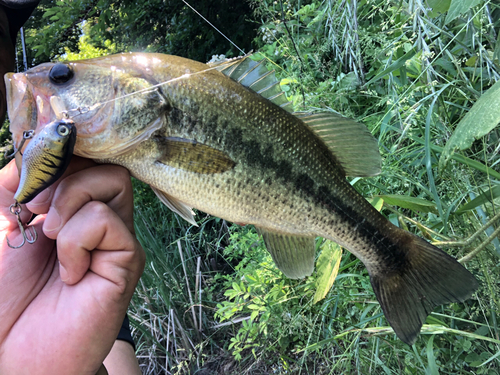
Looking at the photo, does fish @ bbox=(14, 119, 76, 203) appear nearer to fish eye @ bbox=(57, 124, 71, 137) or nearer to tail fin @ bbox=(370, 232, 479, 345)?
fish eye @ bbox=(57, 124, 71, 137)

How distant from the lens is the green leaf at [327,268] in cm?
143

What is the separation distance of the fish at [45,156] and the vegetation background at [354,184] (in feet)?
3.34

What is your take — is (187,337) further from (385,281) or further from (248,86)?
(248,86)

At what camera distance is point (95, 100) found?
95 centimetres

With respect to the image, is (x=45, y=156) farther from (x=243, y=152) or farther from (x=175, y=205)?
(x=243, y=152)

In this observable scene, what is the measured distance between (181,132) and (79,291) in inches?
21.2

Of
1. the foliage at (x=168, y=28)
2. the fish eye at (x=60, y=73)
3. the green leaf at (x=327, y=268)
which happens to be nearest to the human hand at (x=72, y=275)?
the fish eye at (x=60, y=73)

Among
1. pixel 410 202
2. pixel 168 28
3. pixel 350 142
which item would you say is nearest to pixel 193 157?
pixel 350 142

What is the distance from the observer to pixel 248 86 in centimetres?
107

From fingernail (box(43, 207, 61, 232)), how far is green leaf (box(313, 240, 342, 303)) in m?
0.95

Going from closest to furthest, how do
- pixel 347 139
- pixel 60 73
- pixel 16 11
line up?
pixel 60 73 < pixel 347 139 < pixel 16 11

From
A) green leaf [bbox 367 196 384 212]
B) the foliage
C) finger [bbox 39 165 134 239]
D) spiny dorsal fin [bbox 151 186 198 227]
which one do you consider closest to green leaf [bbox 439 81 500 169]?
green leaf [bbox 367 196 384 212]

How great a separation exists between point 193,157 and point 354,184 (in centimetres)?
102

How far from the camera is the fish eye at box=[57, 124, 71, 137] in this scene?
0.81 m
